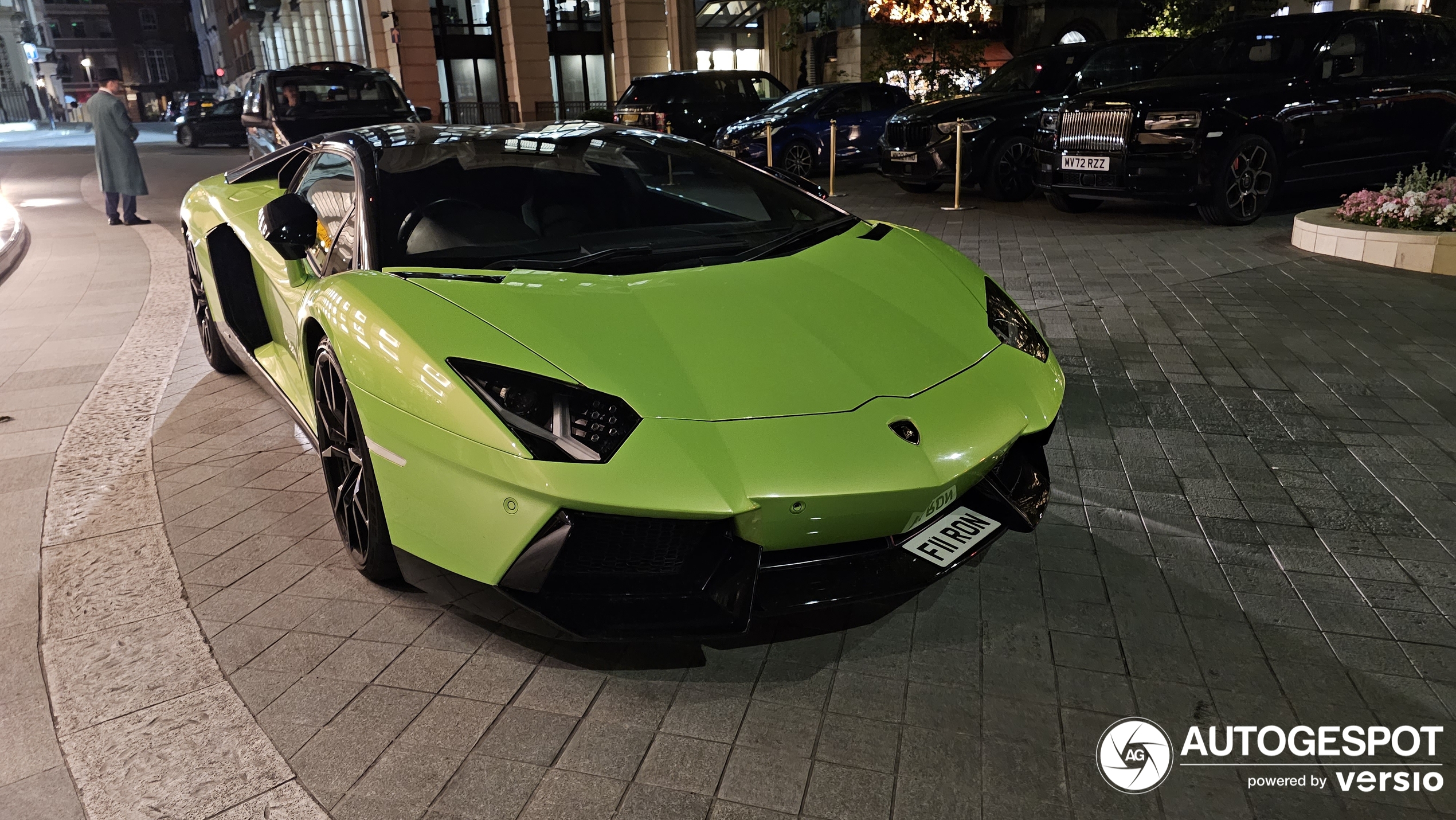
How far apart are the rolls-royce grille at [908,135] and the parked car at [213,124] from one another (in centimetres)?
2057

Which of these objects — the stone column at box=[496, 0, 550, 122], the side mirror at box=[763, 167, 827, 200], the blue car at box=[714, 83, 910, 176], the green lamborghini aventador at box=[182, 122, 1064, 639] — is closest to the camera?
the green lamborghini aventador at box=[182, 122, 1064, 639]

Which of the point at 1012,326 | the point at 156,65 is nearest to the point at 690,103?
the point at 1012,326

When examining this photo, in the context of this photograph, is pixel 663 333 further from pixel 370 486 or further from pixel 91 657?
pixel 91 657

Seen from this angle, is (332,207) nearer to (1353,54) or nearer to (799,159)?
(1353,54)

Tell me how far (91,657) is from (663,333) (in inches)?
70.7

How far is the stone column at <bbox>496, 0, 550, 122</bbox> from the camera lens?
29141 mm

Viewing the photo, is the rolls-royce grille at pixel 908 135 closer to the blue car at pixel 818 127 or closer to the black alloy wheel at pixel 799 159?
the blue car at pixel 818 127

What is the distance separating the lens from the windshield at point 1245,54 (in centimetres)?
852

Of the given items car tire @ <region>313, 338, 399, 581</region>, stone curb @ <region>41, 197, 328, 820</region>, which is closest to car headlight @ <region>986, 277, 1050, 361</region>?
car tire @ <region>313, 338, 399, 581</region>

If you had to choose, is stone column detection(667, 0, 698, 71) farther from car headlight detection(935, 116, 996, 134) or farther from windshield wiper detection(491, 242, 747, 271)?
windshield wiper detection(491, 242, 747, 271)

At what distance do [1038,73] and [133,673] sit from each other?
10952 mm

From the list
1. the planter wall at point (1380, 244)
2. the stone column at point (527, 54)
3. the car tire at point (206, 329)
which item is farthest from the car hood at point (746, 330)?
the stone column at point (527, 54)

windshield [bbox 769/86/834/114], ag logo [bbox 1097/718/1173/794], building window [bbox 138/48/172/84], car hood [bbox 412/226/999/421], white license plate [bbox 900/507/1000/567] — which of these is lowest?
ag logo [bbox 1097/718/1173/794]

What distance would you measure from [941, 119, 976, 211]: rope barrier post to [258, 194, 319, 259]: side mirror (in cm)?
834
